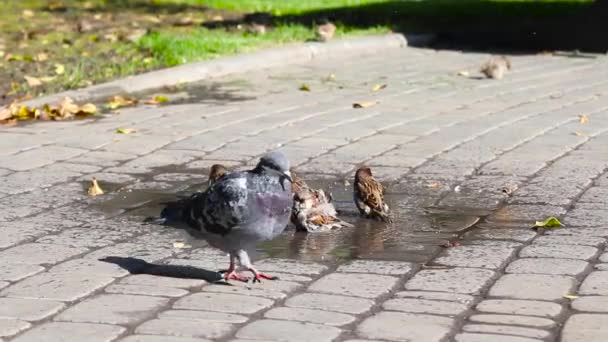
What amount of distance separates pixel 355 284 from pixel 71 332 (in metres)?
1.41

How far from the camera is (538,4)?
18016 millimetres

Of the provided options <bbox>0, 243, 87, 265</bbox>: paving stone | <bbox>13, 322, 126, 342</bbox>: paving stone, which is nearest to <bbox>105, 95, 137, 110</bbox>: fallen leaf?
<bbox>0, 243, 87, 265</bbox>: paving stone

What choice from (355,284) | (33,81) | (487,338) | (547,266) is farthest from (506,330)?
(33,81)

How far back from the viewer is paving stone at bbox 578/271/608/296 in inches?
222

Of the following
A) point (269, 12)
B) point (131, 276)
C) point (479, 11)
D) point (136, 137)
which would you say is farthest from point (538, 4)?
point (131, 276)

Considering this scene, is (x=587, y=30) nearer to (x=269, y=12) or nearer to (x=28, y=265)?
(x=269, y=12)

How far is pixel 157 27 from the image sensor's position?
15898mm

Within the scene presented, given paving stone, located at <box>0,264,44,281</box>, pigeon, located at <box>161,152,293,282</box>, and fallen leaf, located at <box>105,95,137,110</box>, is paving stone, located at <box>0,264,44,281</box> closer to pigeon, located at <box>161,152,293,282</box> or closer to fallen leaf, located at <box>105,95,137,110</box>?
pigeon, located at <box>161,152,293,282</box>

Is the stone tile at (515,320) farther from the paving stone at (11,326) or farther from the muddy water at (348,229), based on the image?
the paving stone at (11,326)

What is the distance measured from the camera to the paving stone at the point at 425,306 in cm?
539

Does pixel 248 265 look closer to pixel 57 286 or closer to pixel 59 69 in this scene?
pixel 57 286

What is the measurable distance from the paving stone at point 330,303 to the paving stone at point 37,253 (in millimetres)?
1371

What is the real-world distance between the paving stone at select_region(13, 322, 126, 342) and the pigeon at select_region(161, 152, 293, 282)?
0.82 meters

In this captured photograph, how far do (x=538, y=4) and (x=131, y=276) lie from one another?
43.0 ft
